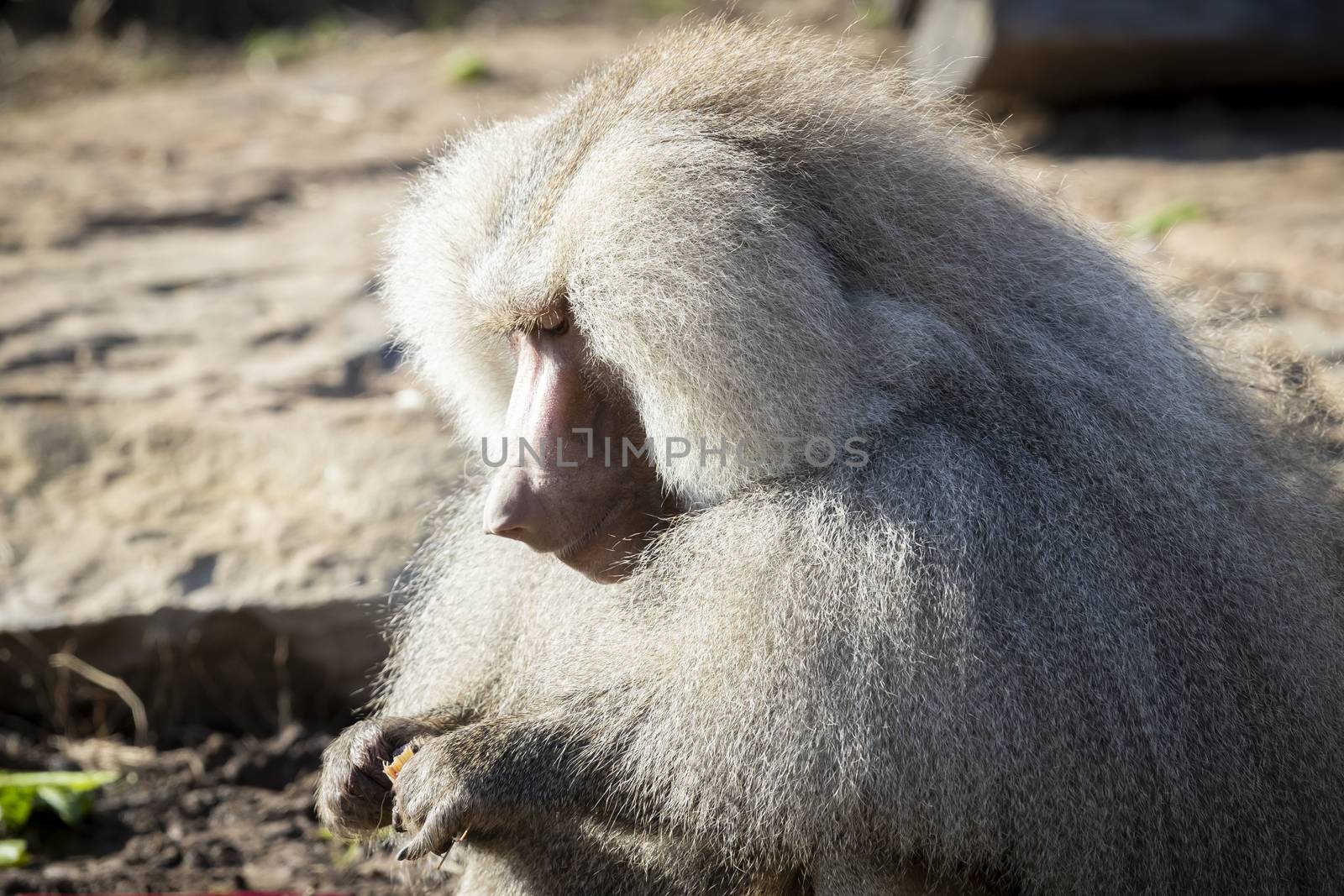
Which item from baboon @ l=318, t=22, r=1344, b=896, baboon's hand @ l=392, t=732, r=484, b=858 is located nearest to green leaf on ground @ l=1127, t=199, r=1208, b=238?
baboon @ l=318, t=22, r=1344, b=896

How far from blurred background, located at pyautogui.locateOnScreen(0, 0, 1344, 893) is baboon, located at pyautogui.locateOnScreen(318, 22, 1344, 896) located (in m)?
0.51

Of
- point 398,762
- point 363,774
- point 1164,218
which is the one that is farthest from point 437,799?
point 1164,218

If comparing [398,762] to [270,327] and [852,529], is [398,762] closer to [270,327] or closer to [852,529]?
[852,529]

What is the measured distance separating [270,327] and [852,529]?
321 cm

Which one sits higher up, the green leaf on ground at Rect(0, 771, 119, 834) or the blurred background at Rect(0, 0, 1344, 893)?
the blurred background at Rect(0, 0, 1344, 893)

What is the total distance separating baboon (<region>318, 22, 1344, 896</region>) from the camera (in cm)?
175

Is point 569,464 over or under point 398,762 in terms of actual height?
over

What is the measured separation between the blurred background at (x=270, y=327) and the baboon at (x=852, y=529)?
0.51 metres

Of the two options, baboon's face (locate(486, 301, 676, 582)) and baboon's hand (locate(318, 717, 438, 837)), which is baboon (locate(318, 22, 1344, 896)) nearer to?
baboon's face (locate(486, 301, 676, 582))

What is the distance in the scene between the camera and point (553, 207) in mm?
1947

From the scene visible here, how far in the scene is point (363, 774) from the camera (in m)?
A: 2.23

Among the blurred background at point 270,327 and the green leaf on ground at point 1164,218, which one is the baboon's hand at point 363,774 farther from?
the green leaf on ground at point 1164,218

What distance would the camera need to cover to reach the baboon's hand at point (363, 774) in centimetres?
223

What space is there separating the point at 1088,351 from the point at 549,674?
993 millimetres
